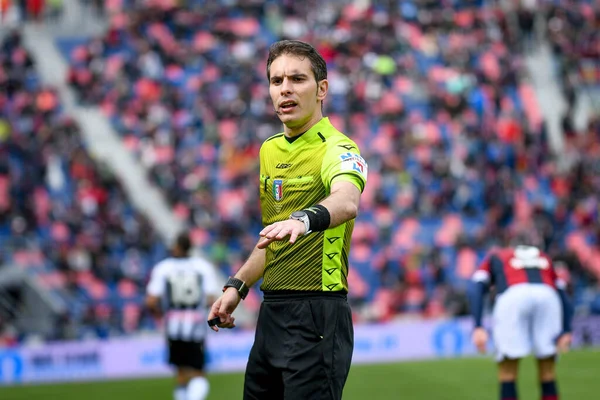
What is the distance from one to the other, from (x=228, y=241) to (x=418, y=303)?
3853 millimetres

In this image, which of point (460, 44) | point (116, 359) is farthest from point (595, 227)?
point (116, 359)

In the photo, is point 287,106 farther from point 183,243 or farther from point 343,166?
point 183,243

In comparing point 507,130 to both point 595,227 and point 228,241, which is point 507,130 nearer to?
point 595,227

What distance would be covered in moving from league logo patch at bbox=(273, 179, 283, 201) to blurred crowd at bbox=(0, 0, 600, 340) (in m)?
14.2

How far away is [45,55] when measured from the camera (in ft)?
81.4

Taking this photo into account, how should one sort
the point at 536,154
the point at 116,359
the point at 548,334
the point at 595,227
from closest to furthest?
the point at 548,334 < the point at 116,359 < the point at 595,227 < the point at 536,154

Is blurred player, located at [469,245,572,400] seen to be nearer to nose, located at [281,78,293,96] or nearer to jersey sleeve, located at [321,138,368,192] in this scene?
jersey sleeve, located at [321,138,368,192]

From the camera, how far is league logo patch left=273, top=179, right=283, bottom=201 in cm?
435

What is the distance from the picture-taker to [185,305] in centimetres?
1093

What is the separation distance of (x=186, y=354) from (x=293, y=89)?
23.3 ft

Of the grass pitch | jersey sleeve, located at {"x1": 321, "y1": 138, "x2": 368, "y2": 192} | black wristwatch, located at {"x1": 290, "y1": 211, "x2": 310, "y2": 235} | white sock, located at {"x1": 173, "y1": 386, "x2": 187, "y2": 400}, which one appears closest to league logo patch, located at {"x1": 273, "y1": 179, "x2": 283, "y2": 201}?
jersey sleeve, located at {"x1": 321, "y1": 138, "x2": 368, "y2": 192}

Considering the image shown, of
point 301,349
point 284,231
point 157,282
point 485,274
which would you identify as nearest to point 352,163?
point 284,231

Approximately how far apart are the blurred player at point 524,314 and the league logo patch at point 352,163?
4840 millimetres

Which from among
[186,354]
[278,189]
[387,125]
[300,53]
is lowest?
[186,354]
